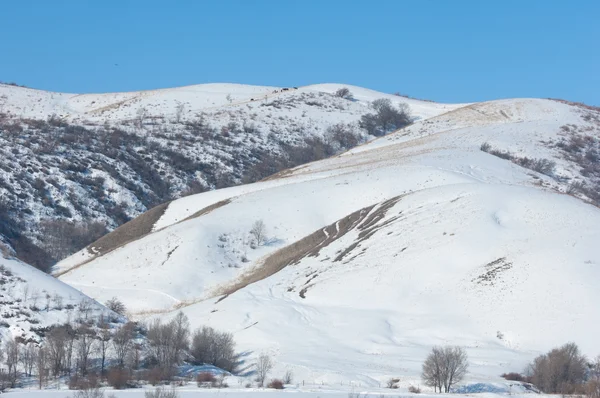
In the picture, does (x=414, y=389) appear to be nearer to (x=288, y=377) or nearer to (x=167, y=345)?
(x=288, y=377)

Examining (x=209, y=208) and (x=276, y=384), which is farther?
(x=209, y=208)

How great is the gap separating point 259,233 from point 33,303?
28.6m

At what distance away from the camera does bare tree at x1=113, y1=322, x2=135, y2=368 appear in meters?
37.8

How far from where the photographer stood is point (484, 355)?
41188mm

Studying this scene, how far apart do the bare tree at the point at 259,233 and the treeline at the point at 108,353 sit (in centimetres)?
2457

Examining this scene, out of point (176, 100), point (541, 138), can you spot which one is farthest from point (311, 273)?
point (176, 100)

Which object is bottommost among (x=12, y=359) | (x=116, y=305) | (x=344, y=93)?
(x=12, y=359)

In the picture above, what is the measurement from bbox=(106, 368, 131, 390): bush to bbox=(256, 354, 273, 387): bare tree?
5.38 m

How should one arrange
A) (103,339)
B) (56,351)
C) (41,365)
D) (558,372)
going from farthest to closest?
(103,339)
(56,351)
(558,372)
(41,365)

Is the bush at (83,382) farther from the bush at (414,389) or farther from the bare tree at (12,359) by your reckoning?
the bush at (414,389)

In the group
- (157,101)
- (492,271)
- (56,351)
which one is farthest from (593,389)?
(157,101)

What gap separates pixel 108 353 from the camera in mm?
38531

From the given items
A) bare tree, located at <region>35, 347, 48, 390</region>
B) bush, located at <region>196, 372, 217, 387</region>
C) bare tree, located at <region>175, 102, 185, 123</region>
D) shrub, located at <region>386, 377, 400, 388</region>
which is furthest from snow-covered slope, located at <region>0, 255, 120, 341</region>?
bare tree, located at <region>175, 102, 185, 123</region>

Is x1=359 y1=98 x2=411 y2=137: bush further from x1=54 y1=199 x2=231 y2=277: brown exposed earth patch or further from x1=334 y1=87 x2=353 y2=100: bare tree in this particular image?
x1=54 y1=199 x2=231 y2=277: brown exposed earth patch
